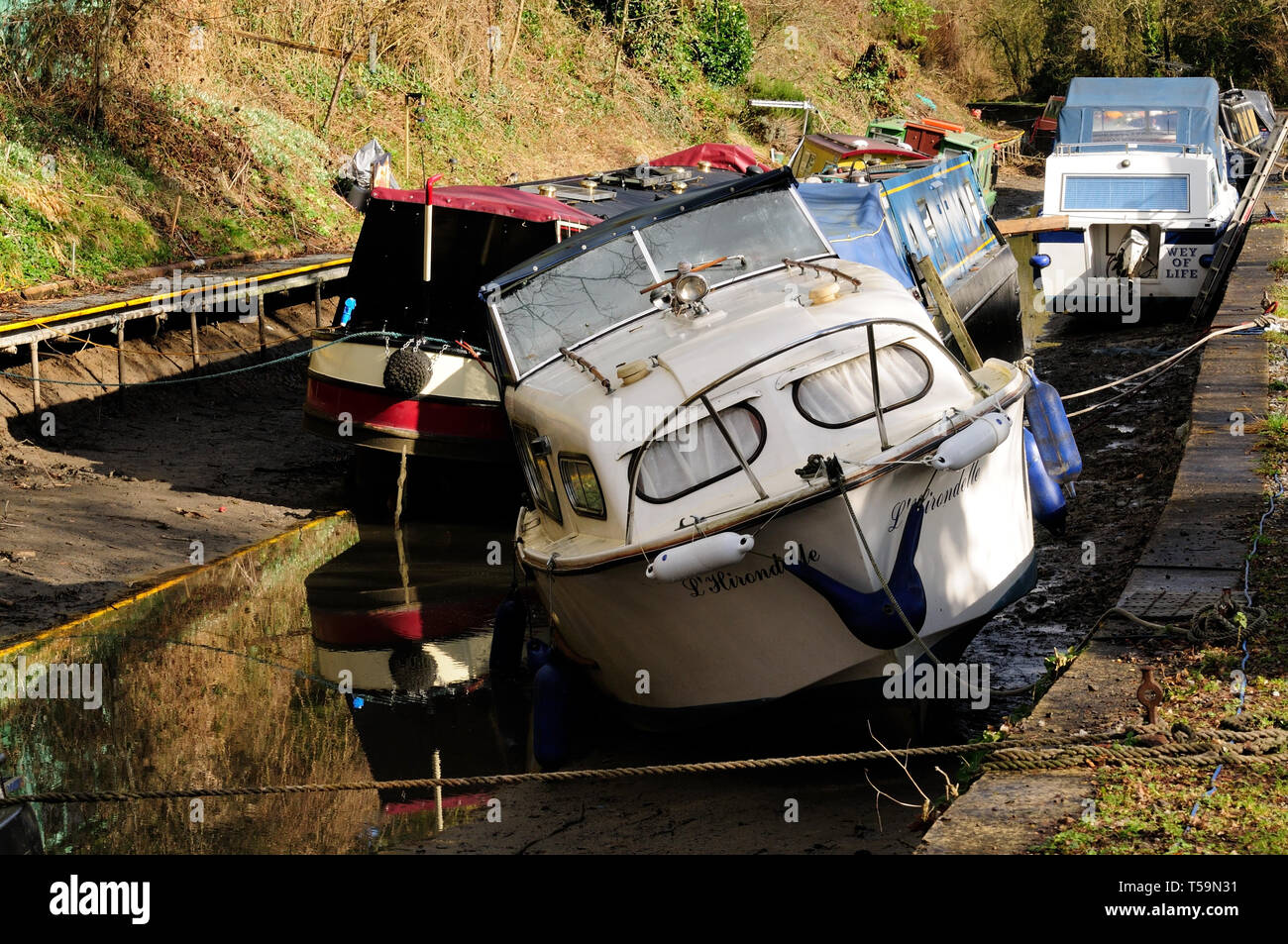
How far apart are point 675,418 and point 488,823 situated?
2.54m

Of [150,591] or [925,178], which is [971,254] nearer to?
[925,178]

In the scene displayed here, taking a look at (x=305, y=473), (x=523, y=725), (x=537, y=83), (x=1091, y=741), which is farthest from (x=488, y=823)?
(x=537, y=83)

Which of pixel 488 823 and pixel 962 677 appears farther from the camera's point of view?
pixel 962 677

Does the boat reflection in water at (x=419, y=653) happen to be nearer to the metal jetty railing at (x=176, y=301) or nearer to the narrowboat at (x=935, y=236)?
the metal jetty railing at (x=176, y=301)

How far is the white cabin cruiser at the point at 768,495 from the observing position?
734 cm

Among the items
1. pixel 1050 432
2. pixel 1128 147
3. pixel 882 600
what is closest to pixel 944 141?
pixel 1128 147

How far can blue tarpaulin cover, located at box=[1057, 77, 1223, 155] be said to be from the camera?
21969 millimetres

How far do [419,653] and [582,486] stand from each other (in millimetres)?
2935

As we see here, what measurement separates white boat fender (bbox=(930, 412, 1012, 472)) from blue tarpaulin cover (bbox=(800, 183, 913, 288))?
193 inches

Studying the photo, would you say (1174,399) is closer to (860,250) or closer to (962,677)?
(860,250)

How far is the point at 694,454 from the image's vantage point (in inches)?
312

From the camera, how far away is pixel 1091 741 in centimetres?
613

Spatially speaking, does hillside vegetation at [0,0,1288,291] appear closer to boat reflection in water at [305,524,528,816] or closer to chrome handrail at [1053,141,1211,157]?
boat reflection in water at [305,524,528,816]

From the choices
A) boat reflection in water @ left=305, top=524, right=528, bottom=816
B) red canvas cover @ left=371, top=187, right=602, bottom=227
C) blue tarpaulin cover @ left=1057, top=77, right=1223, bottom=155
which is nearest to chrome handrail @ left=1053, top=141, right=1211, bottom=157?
blue tarpaulin cover @ left=1057, top=77, right=1223, bottom=155
